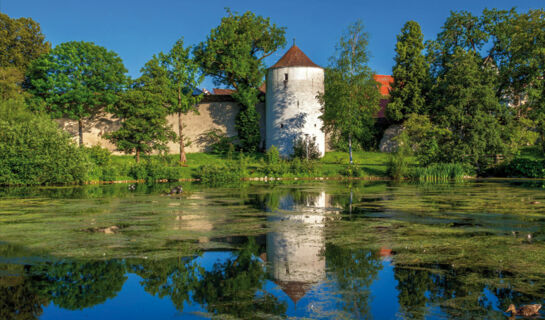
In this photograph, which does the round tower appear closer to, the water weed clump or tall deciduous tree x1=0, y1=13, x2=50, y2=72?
the water weed clump

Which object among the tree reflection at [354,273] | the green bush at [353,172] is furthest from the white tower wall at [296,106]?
the tree reflection at [354,273]

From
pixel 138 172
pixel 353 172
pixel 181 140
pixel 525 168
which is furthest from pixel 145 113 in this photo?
pixel 525 168

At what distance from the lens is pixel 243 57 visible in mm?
35625

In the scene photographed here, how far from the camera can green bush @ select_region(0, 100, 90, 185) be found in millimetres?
22297

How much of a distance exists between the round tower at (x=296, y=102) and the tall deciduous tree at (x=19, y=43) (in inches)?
770

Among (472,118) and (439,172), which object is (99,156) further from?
(472,118)

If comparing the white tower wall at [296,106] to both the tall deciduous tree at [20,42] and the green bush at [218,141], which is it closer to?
the green bush at [218,141]

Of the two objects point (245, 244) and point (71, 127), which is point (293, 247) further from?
point (71, 127)

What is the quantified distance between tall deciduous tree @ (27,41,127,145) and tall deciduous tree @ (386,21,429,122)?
854 inches

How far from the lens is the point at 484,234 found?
867 centimetres

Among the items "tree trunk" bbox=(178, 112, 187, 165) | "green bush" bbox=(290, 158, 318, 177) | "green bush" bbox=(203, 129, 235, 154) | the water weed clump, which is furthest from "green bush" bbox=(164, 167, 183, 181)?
the water weed clump

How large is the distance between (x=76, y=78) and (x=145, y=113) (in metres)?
6.81

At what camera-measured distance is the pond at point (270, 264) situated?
4797 mm

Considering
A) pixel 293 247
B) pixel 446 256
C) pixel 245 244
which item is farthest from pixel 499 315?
pixel 245 244
